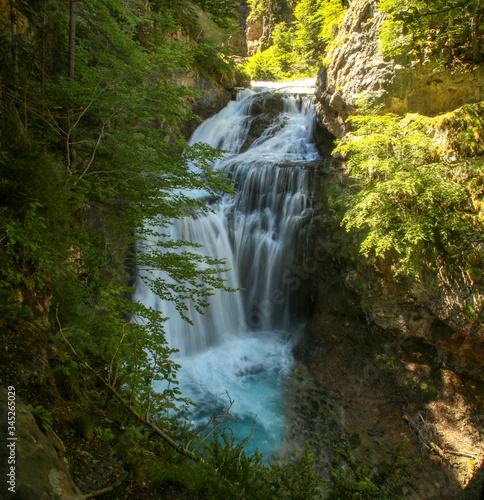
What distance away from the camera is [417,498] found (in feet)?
18.2

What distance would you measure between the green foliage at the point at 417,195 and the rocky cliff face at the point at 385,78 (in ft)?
4.28

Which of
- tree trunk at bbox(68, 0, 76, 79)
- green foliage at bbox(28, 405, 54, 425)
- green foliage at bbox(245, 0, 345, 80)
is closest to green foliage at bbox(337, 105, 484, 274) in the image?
tree trunk at bbox(68, 0, 76, 79)

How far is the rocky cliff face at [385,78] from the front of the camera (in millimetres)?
7094

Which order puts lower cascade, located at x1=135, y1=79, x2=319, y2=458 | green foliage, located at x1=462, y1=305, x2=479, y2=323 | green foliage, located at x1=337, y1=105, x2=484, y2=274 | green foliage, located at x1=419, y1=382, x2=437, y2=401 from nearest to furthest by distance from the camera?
green foliage, located at x1=337, y1=105, x2=484, y2=274 → green foliage, located at x1=462, y1=305, x2=479, y2=323 → green foliage, located at x1=419, y1=382, x2=437, y2=401 → lower cascade, located at x1=135, y1=79, x2=319, y2=458

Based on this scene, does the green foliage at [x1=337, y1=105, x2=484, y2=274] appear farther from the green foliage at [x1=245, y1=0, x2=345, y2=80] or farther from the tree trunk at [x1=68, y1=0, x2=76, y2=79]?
the green foliage at [x1=245, y1=0, x2=345, y2=80]

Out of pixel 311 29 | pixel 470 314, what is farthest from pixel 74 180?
pixel 311 29

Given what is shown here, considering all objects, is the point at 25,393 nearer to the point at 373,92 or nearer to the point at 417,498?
the point at 417,498

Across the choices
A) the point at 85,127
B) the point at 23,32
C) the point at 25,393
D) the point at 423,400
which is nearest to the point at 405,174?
the point at 423,400

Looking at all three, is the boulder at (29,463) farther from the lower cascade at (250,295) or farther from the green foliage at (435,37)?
the green foliage at (435,37)

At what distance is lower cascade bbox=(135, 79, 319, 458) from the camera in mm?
7957

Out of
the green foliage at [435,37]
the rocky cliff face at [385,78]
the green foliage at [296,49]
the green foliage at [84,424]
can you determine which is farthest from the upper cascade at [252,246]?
the green foliage at [296,49]

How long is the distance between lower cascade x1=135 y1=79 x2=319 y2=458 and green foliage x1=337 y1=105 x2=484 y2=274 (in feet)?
11.7

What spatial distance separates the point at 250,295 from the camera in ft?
34.0

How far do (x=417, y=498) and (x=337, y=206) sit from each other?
22.5 ft
